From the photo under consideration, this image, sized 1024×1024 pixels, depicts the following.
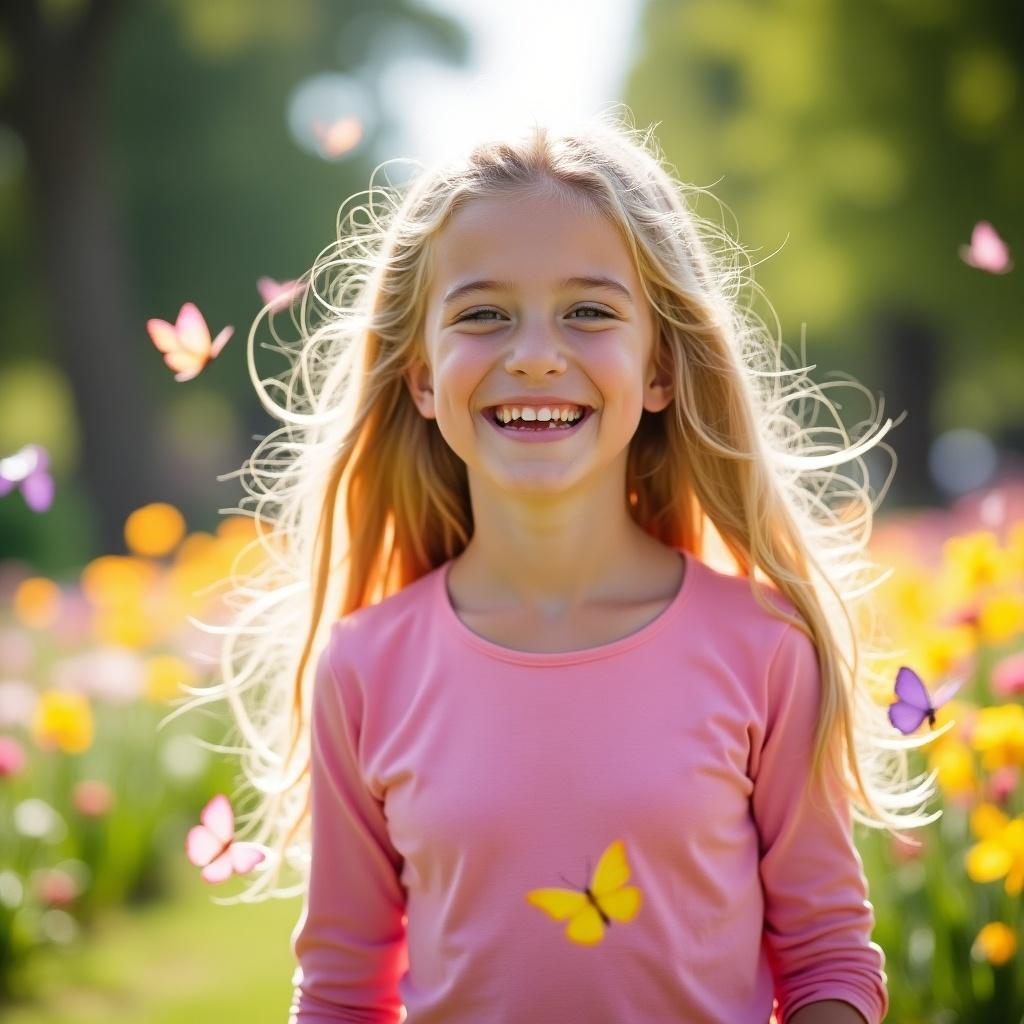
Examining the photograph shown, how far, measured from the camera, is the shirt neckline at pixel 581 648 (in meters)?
2.01

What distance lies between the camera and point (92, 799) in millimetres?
3844

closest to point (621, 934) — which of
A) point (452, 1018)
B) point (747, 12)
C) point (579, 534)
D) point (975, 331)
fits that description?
point (452, 1018)

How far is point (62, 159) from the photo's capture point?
45.4 ft

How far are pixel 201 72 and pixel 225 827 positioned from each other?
56.2 feet

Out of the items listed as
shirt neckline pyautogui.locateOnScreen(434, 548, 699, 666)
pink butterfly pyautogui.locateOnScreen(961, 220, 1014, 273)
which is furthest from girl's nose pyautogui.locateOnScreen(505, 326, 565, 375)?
pink butterfly pyautogui.locateOnScreen(961, 220, 1014, 273)

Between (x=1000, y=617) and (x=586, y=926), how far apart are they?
122cm

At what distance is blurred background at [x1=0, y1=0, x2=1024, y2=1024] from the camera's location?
109 inches

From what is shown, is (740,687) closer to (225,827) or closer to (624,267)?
(624,267)

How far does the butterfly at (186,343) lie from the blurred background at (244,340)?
0.64 feet

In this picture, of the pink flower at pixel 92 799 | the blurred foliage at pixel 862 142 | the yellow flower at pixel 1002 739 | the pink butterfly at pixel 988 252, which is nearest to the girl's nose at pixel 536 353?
the pink butterfly at pixel 988 252

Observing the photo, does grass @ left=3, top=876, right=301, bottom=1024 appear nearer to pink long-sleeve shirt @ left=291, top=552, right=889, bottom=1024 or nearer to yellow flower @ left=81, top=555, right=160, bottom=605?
yellow flower @ left=81, top=555, right=160, bottom=605

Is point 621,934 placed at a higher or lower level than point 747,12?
lower

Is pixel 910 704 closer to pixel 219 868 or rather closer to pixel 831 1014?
pixel 831 1014

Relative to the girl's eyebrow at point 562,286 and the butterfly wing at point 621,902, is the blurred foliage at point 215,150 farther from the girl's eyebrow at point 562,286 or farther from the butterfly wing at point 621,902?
the butterfly wing at point 621,902
